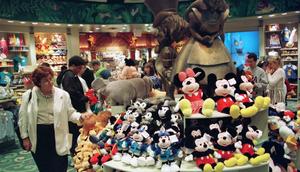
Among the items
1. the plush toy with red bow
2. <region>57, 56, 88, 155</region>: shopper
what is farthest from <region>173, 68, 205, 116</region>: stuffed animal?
<region>57, 56, 88, 155</region>: shopper

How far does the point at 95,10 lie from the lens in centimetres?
1134

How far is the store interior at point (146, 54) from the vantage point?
2.55 metres

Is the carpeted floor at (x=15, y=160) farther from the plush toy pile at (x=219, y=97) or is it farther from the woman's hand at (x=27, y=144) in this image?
the plush toy pile at (x=219, y=97)

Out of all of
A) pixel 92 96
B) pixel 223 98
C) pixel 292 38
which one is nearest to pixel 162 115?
pixel 223 98

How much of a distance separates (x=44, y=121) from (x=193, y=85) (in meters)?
1.70

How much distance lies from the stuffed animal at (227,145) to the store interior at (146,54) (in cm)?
4

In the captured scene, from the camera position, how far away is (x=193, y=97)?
8.22 feet

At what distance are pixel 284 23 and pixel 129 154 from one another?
10241mm

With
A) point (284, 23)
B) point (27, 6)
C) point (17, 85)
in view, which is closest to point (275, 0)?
point (284, 23)

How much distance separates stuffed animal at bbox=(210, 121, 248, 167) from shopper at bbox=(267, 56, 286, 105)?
3.66 meters

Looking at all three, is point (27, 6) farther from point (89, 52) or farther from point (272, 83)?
point (272, 83)

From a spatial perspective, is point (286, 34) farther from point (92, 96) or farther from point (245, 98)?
point (245, 98)

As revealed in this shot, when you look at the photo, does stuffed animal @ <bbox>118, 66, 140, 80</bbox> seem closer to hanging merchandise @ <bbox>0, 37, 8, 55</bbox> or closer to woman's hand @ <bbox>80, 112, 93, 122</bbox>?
Result: woman's hand @ <bbox>80, 112, 93, 122</bbox>

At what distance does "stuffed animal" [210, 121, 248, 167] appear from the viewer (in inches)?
88.6
